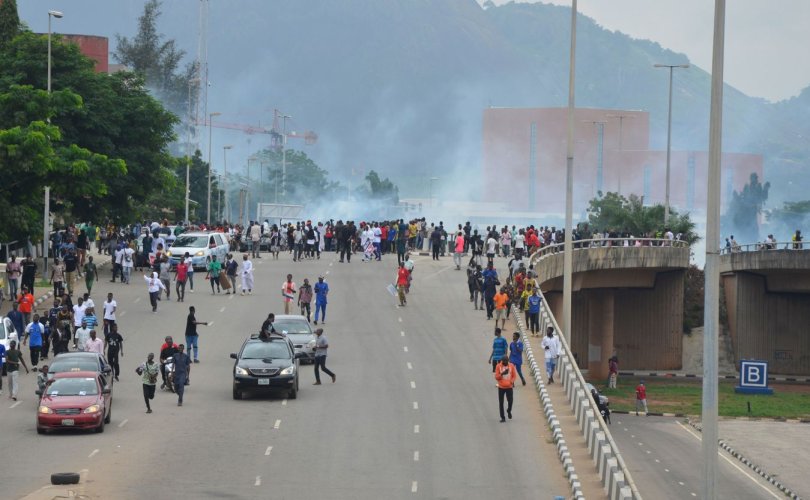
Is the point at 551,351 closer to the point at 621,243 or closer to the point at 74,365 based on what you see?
the point at 74,365

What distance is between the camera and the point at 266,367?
108 feet

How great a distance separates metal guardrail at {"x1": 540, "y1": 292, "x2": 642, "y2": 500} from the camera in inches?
862

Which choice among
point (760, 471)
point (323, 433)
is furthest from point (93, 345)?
point (760, 471)

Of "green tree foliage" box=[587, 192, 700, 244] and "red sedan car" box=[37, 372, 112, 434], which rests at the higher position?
"green tree foliage" box=[587, 192, 700, 244]

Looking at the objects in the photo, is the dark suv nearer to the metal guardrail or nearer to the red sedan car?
the red sedan car

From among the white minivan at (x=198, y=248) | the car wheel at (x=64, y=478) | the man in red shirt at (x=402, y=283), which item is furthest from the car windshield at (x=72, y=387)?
the white minivan at (x=198, y=248)

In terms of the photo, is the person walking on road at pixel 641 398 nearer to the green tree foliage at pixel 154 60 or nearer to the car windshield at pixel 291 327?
the car windshield at pixel 291 327

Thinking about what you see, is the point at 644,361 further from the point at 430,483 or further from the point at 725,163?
the point at 725,163

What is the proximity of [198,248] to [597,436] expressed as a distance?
116 feet

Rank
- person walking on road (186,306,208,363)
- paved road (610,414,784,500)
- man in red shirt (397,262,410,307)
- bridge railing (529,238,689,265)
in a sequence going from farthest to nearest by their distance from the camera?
bridge railing (529,238,689,265), man in red shirt (397,262,410,307), paved road (610,414,784,500), person walking on road (186,306,208,363)

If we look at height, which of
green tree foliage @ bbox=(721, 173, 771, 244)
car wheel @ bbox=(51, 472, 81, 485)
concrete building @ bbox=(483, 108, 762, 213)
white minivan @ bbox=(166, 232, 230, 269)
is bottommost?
car wheel @ bbox=(51, 472, 81, 485)

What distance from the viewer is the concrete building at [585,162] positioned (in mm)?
170375

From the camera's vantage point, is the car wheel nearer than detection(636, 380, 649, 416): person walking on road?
Yes

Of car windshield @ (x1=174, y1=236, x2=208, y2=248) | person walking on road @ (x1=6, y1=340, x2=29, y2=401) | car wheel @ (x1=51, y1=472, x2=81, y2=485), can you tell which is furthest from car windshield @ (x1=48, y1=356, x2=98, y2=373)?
car windshield @ (x1=174, y1=236, x2=208, y2=248)
